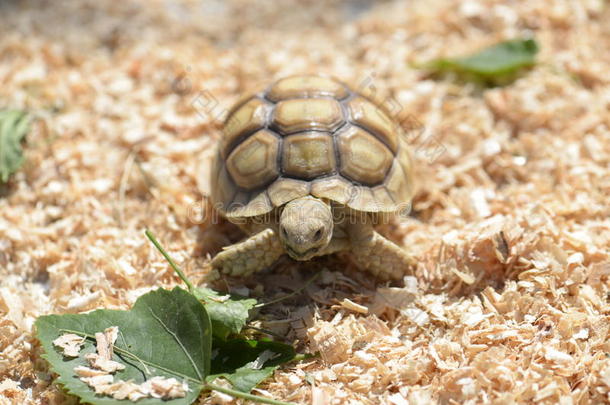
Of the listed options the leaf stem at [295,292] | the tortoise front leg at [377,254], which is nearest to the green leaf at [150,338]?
the leaf stem at [295,292]

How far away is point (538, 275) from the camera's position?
2779 millimetres

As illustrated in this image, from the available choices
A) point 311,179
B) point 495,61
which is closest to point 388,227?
point 311,179

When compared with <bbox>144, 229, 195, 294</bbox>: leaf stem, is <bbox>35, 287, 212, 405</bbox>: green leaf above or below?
below

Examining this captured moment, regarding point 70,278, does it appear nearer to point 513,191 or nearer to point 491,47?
point 513,191

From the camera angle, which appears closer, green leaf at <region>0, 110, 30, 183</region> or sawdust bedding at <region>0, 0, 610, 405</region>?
sawdust bedding at <region>0, 0, 610, 405</region>

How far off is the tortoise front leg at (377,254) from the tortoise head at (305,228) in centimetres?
22

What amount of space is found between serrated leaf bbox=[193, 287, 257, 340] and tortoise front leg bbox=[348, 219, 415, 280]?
0.60 m

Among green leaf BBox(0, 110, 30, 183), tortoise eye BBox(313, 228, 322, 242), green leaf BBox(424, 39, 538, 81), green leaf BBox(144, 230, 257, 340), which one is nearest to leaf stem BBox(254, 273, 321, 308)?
green leaf BBox(144, 230, 257, 340)

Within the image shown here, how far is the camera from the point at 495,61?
4.21m

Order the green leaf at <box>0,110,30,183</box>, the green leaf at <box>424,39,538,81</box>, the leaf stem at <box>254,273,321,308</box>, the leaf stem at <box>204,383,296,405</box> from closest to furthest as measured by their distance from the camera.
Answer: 1. the leaf stem at <box>204,383,296,405</box>
2. the leaf stem at <box>254,273,321,308</box>
3. the green leaf at <box>0,110,30,183</box>
4. the green leaf at <box>424,39,538,81</box>

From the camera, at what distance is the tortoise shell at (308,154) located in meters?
2.78

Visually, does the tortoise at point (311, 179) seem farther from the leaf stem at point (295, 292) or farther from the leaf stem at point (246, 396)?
the leaf stem at point (246, 396)

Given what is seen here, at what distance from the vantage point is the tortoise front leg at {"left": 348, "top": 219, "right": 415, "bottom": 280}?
282 cm

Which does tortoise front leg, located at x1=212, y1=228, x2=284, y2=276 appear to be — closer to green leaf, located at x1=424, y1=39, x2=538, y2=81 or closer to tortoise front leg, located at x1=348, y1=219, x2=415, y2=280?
tortoise front leg, located at x1=348, y1=219, x2=415, y2=280
